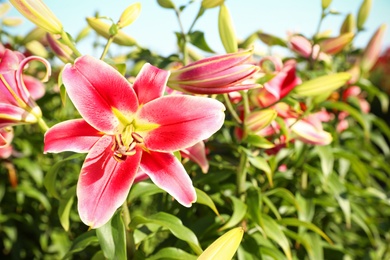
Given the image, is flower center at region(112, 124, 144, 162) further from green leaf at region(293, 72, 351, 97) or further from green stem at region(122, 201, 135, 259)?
green leaf at region(293, 72, 351, 97)

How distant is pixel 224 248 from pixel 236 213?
0.31m

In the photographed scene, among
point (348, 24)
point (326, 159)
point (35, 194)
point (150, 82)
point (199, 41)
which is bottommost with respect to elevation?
point (35, 194)

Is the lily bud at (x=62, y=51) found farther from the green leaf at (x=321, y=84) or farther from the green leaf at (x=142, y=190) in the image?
the green leaf at (x=321, y=84)

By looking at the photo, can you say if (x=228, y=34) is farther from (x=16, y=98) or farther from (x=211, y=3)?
(x=16, y=98)

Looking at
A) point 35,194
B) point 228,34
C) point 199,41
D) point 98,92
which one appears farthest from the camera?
point 35,194

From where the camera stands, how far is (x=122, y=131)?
0.63 meters

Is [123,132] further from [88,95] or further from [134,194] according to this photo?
[134,194]

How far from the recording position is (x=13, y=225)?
5.37ft

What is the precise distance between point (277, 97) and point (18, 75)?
503mm

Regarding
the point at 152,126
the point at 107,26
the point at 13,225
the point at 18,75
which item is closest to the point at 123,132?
the point at 152,126

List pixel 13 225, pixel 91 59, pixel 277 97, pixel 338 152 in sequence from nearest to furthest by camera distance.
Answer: pixel 91 59 → pixel 277 97 → pixel 338 152 → pixel 13 225

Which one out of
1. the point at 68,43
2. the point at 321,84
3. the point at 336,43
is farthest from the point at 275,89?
the point at 68,43

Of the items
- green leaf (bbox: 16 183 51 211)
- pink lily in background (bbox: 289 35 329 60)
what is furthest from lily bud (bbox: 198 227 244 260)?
green leaf (bbox: 16 183 51 211)

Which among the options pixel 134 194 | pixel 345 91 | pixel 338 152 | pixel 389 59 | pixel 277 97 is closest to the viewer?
pixel 134 194
